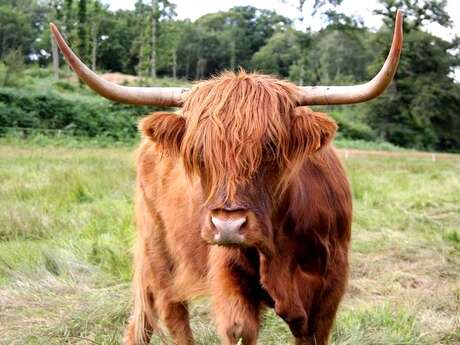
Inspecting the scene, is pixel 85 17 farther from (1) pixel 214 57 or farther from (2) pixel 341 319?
(2) pixel 341 319

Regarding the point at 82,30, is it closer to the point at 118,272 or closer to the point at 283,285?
the point at 118,272

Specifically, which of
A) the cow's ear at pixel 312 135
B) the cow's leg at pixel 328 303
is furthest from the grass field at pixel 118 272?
the cow's ear at pixel 312 135

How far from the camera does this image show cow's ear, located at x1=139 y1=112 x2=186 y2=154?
9.62ft

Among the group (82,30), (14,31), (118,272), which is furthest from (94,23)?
(118,272)

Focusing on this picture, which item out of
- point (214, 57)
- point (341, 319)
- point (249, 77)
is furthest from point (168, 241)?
point (214, 57)

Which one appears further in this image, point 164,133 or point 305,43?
point 305,43

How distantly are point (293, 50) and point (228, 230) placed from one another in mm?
44432

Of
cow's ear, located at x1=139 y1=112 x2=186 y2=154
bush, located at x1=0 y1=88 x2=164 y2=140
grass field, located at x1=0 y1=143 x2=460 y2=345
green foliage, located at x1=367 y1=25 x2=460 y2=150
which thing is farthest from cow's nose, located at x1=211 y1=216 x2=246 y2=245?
green foliage, located at x1=367 y1=25 x2=460 y2=150

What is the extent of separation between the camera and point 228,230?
8.04ft

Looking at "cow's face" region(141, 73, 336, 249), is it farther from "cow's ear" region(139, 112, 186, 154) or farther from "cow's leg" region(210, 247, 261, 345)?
"cow's leg" region(210, 247, 261, 345)

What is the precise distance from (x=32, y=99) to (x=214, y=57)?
86.8ft

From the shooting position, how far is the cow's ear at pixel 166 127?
2932mm

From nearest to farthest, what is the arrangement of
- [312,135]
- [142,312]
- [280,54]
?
[312,135]
[142,312]
[280,54]

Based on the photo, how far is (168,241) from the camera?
417cm
